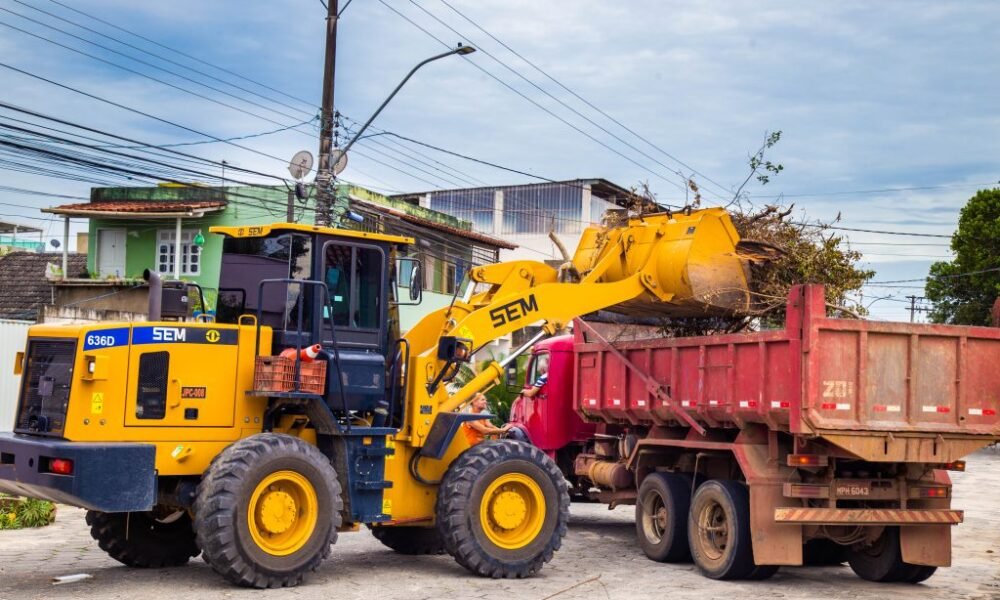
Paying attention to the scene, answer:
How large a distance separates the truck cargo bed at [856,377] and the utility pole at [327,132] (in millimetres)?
9838

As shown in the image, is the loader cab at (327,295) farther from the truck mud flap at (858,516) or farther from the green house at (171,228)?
the green house at (171,228)

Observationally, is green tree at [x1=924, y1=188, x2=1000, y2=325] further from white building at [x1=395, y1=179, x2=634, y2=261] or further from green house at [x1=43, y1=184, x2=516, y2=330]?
green house at [x1=43, y1=184, x2=516, y2=330]

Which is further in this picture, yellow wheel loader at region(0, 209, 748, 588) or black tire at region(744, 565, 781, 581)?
black tire at region(744, 565, 781, 581)

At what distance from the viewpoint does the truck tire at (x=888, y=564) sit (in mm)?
11750

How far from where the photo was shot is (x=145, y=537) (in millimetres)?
11391

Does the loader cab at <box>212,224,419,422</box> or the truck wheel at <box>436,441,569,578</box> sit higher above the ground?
the loader cab at <box>212,224,419,422</box>

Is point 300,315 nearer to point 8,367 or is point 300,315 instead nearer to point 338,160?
point 338,160

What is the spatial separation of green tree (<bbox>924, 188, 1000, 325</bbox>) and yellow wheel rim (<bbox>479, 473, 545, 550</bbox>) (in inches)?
1402

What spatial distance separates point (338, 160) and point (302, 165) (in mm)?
1791

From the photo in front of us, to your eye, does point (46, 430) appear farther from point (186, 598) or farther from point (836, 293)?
point (836, 293)

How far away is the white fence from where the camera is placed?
67.8 ft

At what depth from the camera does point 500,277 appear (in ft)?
46.0

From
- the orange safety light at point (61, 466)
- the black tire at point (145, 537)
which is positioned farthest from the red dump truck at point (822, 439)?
the orange safety light at point (61, 466)

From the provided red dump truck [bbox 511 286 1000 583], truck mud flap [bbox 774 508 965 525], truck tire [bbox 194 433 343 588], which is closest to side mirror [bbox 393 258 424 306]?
truck tire [bbox 194 433 343 588]
